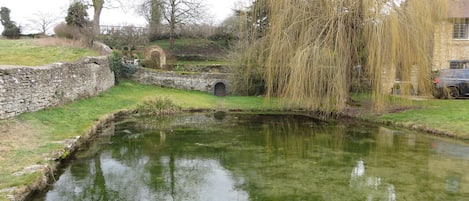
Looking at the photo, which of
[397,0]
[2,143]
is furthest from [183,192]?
[397,0]

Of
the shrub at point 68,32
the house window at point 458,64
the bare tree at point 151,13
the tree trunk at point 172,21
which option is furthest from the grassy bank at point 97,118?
the bare tree at point 151,13

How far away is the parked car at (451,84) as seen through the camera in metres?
16.4

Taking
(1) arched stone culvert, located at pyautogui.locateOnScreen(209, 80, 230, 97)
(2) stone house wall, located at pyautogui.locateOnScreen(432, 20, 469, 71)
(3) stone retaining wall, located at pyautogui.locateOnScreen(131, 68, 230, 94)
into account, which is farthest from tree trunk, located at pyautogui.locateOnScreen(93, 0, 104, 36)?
(2) stone house wall, located at pyautogui.locateOnScreen(432, 20, 469, 71)

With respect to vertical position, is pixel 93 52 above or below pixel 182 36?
below

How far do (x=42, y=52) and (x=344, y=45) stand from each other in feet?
52.3

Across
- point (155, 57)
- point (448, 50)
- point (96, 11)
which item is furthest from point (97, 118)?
point (448, 50)

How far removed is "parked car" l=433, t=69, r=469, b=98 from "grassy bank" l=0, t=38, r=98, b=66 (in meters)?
17.2

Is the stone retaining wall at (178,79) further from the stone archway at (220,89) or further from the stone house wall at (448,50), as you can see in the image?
the stone house wall at (448,50)

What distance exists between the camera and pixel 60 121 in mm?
10766

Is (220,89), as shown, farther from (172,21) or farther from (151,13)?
(151,13)

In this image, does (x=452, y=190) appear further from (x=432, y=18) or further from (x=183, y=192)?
(x=432, y=18)

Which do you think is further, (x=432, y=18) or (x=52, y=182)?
(x=432, y=18)

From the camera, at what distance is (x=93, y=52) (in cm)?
2219

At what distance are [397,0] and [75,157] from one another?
11.6 meters
